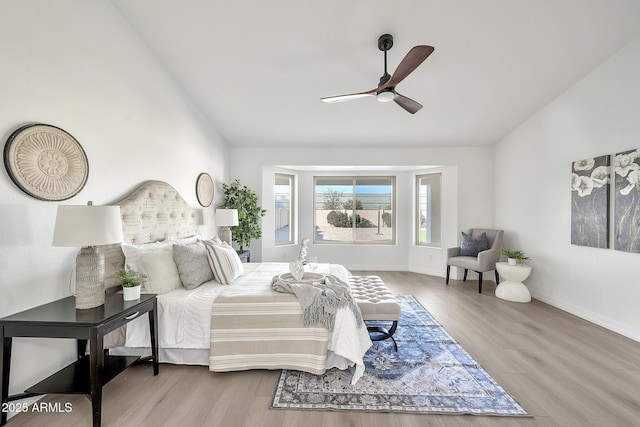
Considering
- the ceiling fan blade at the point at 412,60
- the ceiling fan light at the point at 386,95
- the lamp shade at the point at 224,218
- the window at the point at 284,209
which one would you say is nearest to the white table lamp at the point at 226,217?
the lamp shade at the point at 224,218

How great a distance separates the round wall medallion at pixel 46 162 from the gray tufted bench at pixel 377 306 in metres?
2.51

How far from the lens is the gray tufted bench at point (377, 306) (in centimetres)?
249

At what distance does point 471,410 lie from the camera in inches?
72.3

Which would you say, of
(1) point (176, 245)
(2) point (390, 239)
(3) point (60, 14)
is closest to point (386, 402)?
(1) point (176, 245)

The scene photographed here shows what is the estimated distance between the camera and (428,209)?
5.80 metres

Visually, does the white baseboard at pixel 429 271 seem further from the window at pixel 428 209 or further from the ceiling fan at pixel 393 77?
the ceiling fan at pixel 393 77

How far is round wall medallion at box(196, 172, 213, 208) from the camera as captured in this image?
4051mm

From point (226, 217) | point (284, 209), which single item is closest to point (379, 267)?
point (284, 209)

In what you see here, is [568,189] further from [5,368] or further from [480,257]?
[5,368]

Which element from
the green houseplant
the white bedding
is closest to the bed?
the white bedding

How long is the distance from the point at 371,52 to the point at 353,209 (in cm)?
352

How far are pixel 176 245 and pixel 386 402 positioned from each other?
220 centimetres

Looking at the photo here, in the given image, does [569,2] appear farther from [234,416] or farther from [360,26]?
[234,416]

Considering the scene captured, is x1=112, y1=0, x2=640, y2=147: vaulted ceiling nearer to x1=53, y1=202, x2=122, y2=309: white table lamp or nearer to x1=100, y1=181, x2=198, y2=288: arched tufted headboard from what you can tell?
x1=100, y1=181, x2=198, y2=288: arched tufted headboard
